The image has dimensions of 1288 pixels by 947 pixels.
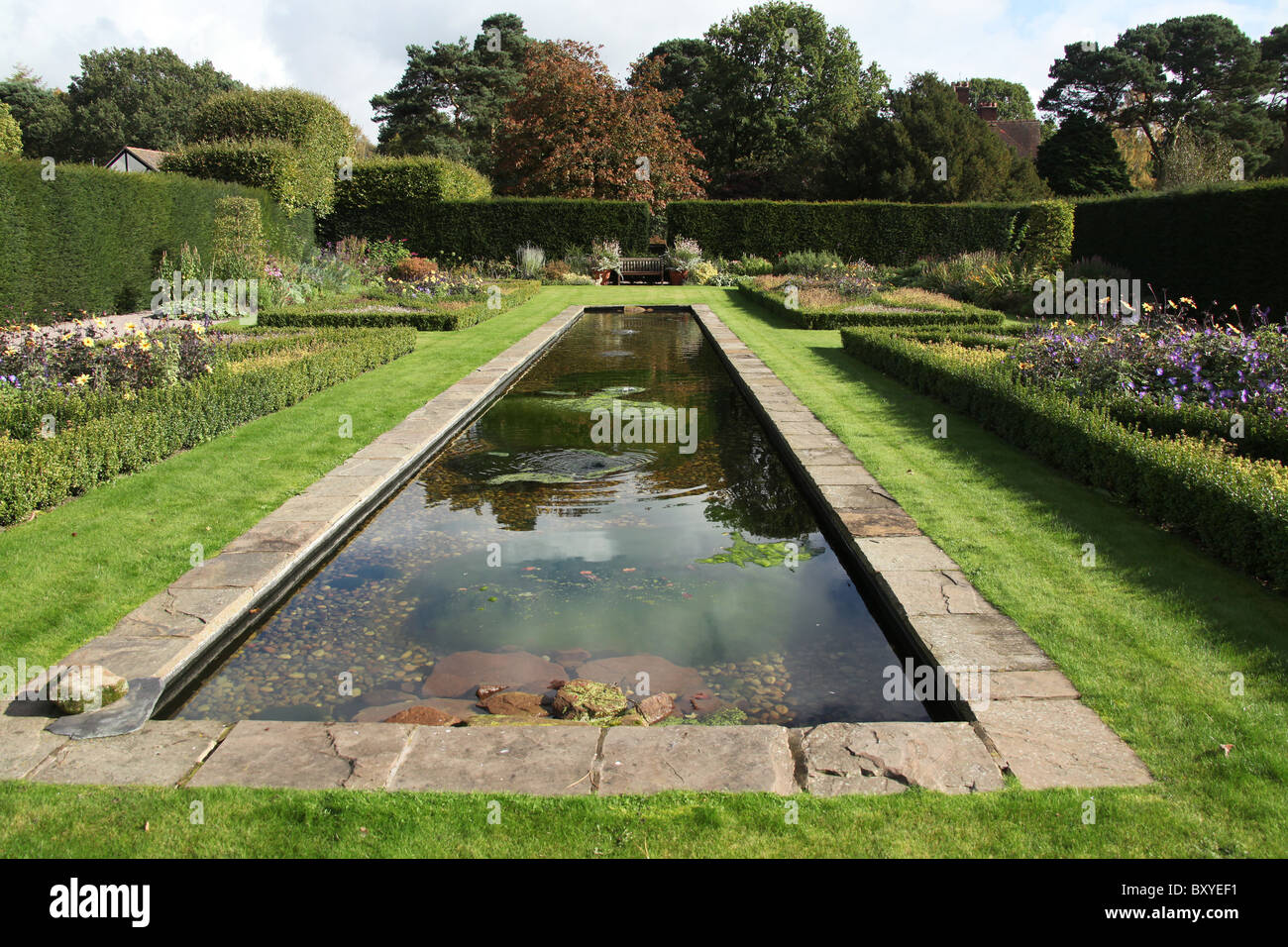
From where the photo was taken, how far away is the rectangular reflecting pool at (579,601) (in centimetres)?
376

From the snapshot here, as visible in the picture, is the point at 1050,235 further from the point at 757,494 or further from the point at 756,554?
the point at 756,554

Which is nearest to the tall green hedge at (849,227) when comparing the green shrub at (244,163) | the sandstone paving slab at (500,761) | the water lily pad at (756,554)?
the green shrub at (244,163)

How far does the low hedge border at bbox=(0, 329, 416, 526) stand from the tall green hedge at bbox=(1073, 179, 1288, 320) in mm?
13714

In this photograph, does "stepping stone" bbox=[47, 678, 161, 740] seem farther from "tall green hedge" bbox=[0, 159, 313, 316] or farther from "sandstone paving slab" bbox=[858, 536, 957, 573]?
"tall green hedge" bbox=[0, 159, 313, 316]

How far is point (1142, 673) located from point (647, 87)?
113ft

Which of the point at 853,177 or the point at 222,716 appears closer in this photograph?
the point at 222,716

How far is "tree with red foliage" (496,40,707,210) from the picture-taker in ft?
101

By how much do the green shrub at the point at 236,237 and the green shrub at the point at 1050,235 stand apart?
49.8 ft

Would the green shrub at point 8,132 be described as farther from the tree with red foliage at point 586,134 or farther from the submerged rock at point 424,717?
the submerged rock at point 424,717

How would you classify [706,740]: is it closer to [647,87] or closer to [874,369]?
[874,369]

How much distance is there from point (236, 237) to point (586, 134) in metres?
16.3

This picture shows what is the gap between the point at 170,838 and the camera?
2.54m

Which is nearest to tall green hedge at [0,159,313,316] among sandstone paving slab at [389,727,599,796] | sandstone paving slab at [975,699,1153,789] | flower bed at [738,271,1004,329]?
flower bed at [738,271,1004,329]

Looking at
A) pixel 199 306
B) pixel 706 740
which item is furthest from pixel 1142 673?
pixel 199 306
